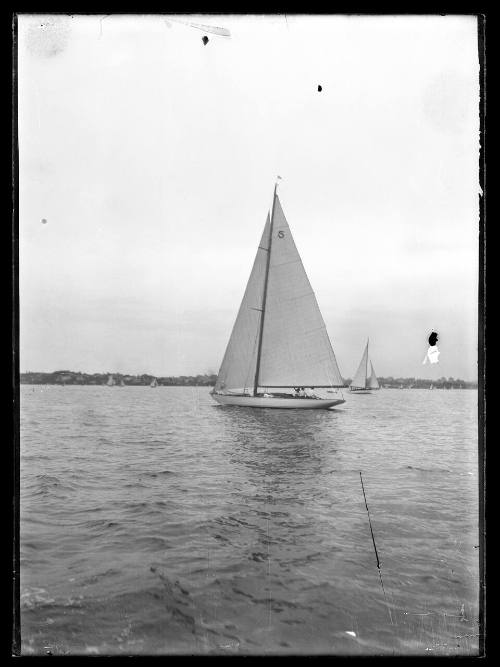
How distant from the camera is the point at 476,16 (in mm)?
4492

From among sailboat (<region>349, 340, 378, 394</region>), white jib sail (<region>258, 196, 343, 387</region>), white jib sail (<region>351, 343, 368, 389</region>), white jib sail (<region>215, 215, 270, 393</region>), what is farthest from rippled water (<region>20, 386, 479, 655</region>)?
white jib sail (<region>215, 215, 270, 393</region>)

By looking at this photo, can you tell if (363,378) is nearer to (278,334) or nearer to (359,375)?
(359,375)

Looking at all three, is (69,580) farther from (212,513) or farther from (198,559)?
(212,513)

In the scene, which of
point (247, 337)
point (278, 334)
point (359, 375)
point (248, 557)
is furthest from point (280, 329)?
point (248, 557)

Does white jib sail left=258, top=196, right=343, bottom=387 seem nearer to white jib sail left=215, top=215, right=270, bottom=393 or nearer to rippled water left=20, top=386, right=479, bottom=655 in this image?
white jib sail left=215, top=215, right=270, bottom=393

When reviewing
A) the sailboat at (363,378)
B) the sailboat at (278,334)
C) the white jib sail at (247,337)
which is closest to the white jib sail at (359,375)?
the sailboat at (363,378)

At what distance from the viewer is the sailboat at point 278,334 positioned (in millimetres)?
22062

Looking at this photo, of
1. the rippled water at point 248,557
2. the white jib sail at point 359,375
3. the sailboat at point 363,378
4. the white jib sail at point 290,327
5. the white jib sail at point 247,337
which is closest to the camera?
the rippled water at point 248,557

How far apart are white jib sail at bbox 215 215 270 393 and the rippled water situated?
44.8 feet

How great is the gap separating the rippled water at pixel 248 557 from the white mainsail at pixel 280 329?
507 inches

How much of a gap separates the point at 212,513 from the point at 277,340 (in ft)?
52.8

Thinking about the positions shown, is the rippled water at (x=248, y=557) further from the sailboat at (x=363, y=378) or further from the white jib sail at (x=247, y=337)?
the white jib sail at (x=247, y=337)

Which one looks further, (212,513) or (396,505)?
(396,505)
